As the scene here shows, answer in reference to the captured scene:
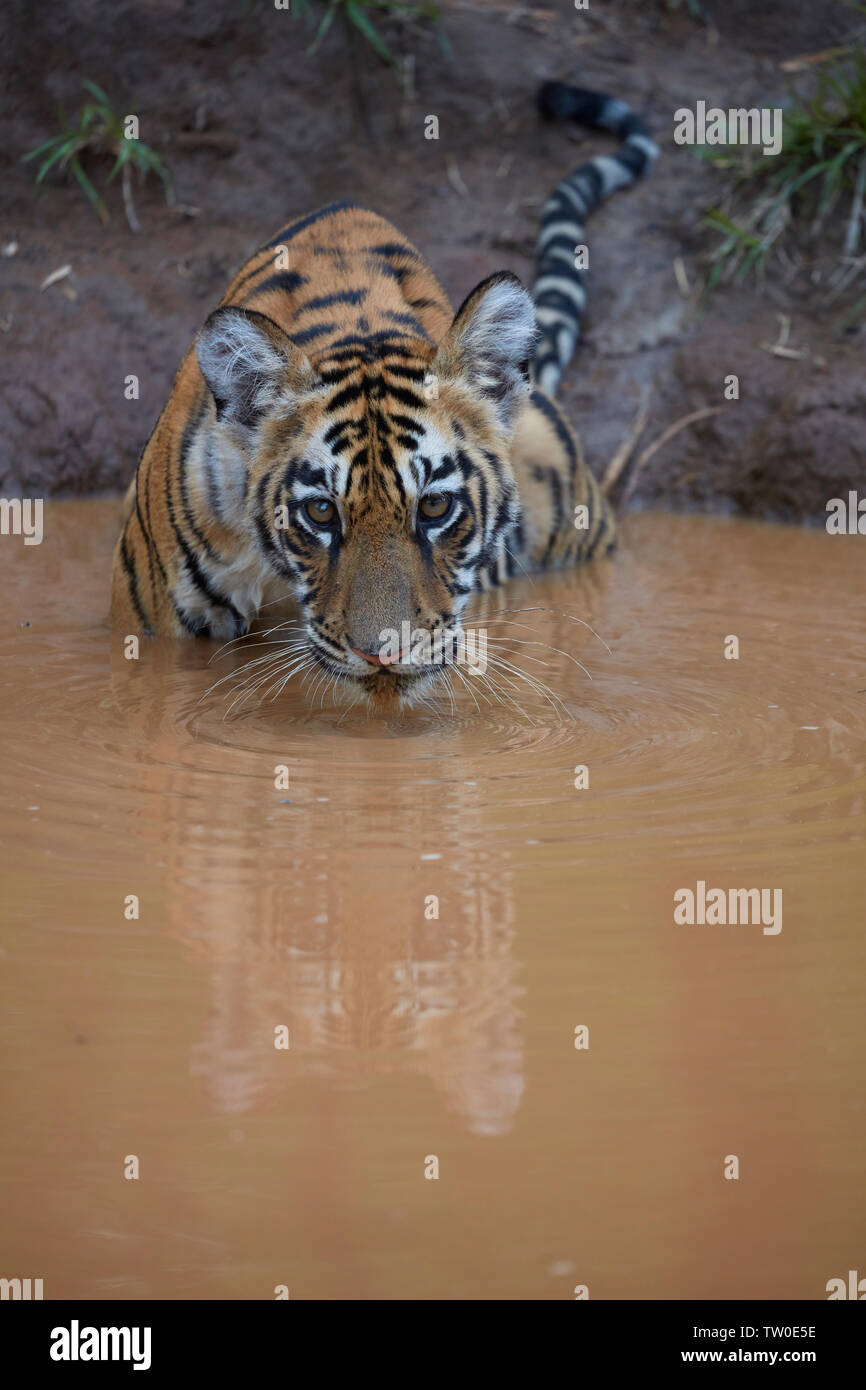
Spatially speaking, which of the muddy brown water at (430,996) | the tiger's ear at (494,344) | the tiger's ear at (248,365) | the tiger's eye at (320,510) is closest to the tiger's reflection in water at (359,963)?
the muddy brown water at (430,996)

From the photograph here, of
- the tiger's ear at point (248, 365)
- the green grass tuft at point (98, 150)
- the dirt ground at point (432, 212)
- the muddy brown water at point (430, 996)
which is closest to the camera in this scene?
the muddy brown water at point (430, 996)

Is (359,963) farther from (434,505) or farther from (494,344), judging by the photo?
(494,344)

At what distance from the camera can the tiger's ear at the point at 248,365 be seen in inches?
147

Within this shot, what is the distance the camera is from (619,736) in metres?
3.64

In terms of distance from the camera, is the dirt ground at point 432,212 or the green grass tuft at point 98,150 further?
the green grass tuft at point 98,150

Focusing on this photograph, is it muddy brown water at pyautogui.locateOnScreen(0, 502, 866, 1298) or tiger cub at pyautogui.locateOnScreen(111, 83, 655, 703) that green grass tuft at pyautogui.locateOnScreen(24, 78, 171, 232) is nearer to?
tiger cub at pyautogui.locateOnScreen(111, 83, 655, 703)

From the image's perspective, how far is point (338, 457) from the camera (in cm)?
368

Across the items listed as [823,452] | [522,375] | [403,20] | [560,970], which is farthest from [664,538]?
[560,970]

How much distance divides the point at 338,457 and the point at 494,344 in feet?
1.94

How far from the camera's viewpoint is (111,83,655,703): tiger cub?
3.60 m

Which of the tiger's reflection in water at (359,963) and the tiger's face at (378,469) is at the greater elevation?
the tiger's face at (378,469)

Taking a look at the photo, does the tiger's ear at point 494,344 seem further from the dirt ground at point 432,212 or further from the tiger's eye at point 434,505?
the dirt ground at point 432,212

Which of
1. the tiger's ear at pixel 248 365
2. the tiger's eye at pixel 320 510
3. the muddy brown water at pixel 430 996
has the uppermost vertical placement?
the tiger's ear at pixel 248 365

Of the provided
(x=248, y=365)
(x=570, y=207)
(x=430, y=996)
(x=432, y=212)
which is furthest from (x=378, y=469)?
(x=432, y=212)
